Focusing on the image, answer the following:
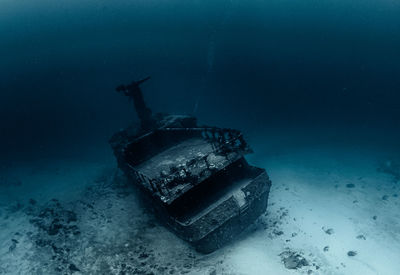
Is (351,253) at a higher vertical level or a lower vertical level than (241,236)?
lower

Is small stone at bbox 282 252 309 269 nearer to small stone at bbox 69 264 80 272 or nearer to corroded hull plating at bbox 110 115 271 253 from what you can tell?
corroded hull plating at bbox 110 115 271 253

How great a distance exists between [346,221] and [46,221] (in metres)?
16.9

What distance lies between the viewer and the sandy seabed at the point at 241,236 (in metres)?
10.1

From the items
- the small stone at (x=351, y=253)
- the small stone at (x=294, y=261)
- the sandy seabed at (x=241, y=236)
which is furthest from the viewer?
the small stone at (x=351, y=253)

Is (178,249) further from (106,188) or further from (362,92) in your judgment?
(362,92)

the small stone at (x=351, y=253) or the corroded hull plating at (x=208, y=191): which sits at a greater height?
the corroded hull plating at (x=208, y=191)

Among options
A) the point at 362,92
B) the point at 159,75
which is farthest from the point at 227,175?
the point at 159,75

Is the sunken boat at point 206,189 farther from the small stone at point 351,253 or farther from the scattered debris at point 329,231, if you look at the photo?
the small stone at point 351,253

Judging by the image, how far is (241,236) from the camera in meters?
11.4

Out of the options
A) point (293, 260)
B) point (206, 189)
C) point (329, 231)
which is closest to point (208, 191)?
point (206, 189)

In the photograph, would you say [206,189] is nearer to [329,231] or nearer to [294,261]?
[294,261]

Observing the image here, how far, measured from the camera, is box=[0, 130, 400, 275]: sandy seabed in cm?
1012

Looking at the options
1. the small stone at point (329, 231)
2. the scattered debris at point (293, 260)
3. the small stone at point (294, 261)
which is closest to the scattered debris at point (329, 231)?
the small stone at point (329, 231)

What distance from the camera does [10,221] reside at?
49.5ft
